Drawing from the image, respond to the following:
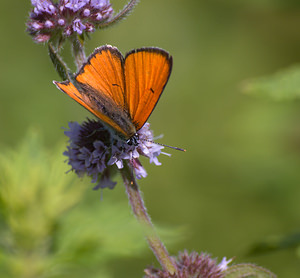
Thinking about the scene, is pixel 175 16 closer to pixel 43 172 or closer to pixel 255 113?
pixel 255 113

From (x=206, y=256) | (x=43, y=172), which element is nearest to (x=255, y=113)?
(x=43, y=172)

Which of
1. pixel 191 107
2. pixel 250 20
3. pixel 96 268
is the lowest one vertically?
pixel 96 268

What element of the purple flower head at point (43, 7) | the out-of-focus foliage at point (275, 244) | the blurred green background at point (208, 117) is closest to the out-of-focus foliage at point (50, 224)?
the blurred green background at point (208, 117)

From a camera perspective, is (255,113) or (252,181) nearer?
(252,181)

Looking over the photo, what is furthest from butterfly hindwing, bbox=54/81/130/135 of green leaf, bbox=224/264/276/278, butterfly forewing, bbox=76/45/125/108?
green leaf, bbox=224/264/276/278

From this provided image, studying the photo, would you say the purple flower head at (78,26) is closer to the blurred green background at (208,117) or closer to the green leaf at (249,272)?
the green leaf at (249,272)

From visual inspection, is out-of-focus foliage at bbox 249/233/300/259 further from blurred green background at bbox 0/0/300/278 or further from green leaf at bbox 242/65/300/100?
blurred green background at bbox 0/0/300/278
